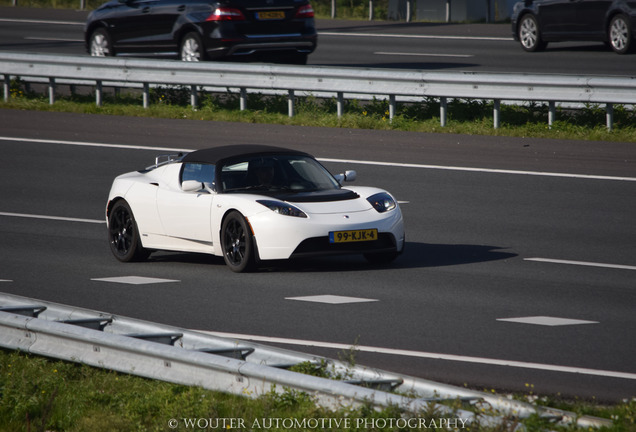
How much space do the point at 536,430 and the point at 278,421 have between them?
4.56 feet

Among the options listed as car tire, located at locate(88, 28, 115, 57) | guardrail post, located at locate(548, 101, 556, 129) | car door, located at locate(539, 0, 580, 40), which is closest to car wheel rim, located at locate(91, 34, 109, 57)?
car tire, located at locate(88, 28, 115, 57)

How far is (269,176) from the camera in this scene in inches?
461

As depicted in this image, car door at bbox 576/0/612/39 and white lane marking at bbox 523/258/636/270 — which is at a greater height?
car door at bbox 576/0/612/39

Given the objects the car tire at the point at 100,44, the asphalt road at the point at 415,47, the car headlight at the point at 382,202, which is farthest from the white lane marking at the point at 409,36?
the car headlight at the point at 382,202

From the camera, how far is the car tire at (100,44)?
2470 centimetres

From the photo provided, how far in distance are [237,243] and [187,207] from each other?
844 mm

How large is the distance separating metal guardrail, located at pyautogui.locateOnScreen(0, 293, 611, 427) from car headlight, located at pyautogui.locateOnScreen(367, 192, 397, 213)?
4.20m

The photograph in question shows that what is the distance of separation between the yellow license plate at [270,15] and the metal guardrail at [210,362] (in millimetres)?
14883

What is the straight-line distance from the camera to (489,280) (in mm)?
10664

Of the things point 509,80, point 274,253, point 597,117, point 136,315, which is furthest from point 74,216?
point 597,117

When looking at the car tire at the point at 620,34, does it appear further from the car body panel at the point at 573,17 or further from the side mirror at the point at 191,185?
the side mirror at the point at 191,185

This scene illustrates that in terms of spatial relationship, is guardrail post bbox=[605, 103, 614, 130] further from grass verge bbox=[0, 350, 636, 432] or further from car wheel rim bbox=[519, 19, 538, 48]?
grass verge bbox=[0, 350, 636, 432]

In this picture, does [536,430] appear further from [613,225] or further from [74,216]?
[74,216]

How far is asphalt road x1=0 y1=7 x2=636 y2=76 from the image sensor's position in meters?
25.7
